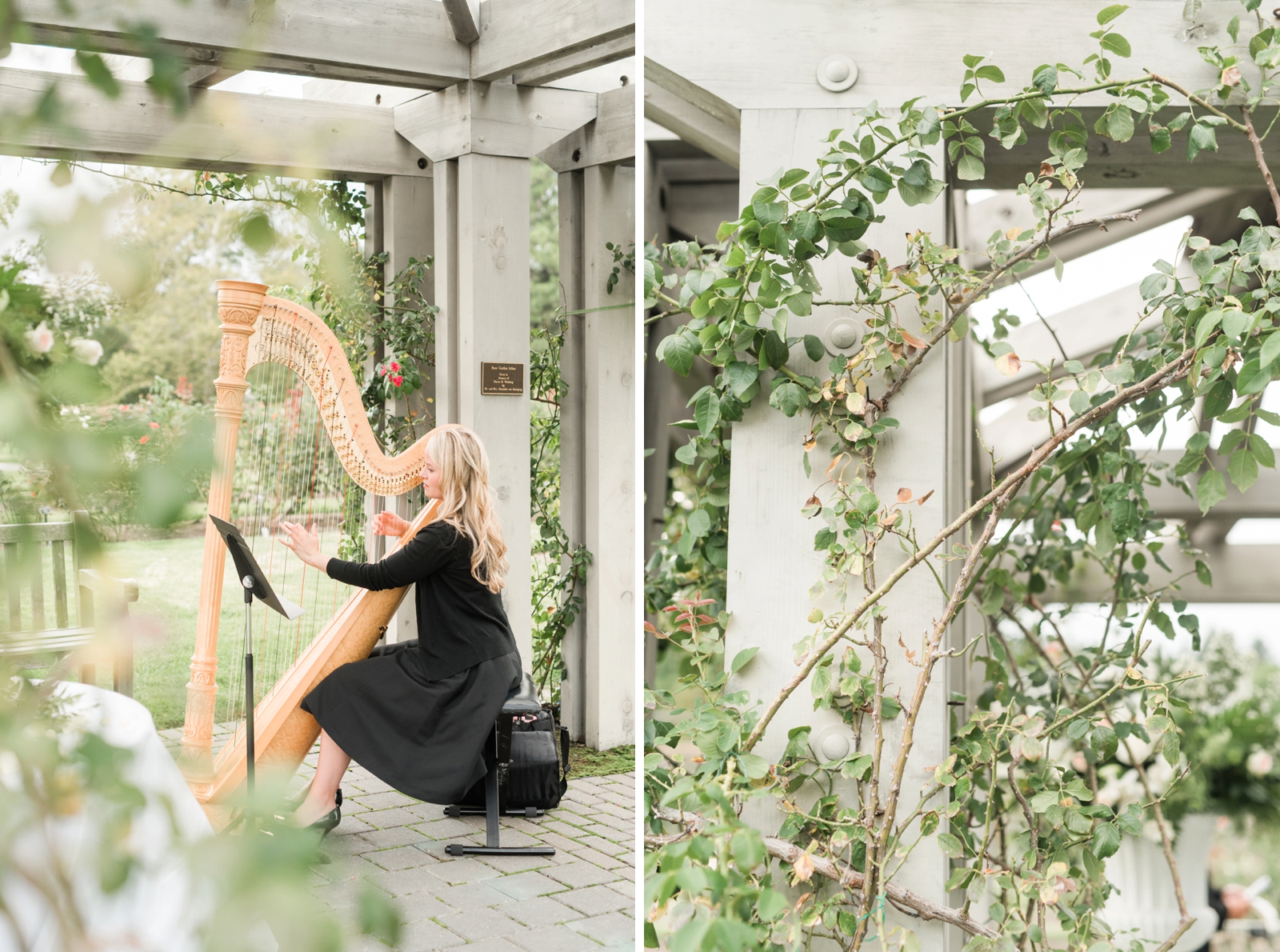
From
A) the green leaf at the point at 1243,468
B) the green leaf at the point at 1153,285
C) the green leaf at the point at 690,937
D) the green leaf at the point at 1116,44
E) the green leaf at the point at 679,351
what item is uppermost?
the green leaf at the point at 1116,44

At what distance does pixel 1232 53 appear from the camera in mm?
1742

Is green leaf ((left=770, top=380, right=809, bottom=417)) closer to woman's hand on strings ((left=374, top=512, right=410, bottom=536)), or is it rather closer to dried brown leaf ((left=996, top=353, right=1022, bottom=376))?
dried brown leaf ((left=996, top=353, right=1022, bottom=376))

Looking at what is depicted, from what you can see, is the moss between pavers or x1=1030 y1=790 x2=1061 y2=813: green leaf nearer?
x1=1030 y1=790 x2=1061 y2=813: green leaf

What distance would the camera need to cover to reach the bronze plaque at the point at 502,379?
360cm

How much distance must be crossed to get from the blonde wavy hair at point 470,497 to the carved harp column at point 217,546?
2.06 ft

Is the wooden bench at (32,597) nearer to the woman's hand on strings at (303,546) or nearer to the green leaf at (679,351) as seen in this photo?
the green leaf at (679,351)

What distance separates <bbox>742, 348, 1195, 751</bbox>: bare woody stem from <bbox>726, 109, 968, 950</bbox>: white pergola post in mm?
76

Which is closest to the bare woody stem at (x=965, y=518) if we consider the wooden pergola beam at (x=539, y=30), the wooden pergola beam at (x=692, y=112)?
the wooden pergola beam at (x=692, y=112)

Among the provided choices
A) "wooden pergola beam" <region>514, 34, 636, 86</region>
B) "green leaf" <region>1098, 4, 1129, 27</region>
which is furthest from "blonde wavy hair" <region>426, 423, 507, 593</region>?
"green leaf" <region>1098, 4, 1129, 27</region>

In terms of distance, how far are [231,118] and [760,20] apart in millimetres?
1404

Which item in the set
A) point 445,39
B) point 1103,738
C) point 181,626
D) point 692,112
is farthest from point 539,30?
point 181,626

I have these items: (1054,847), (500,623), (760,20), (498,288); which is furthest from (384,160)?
(1054,847)

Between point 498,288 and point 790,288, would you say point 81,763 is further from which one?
point 498,288

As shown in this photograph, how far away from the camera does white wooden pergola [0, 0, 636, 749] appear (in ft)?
10.5
